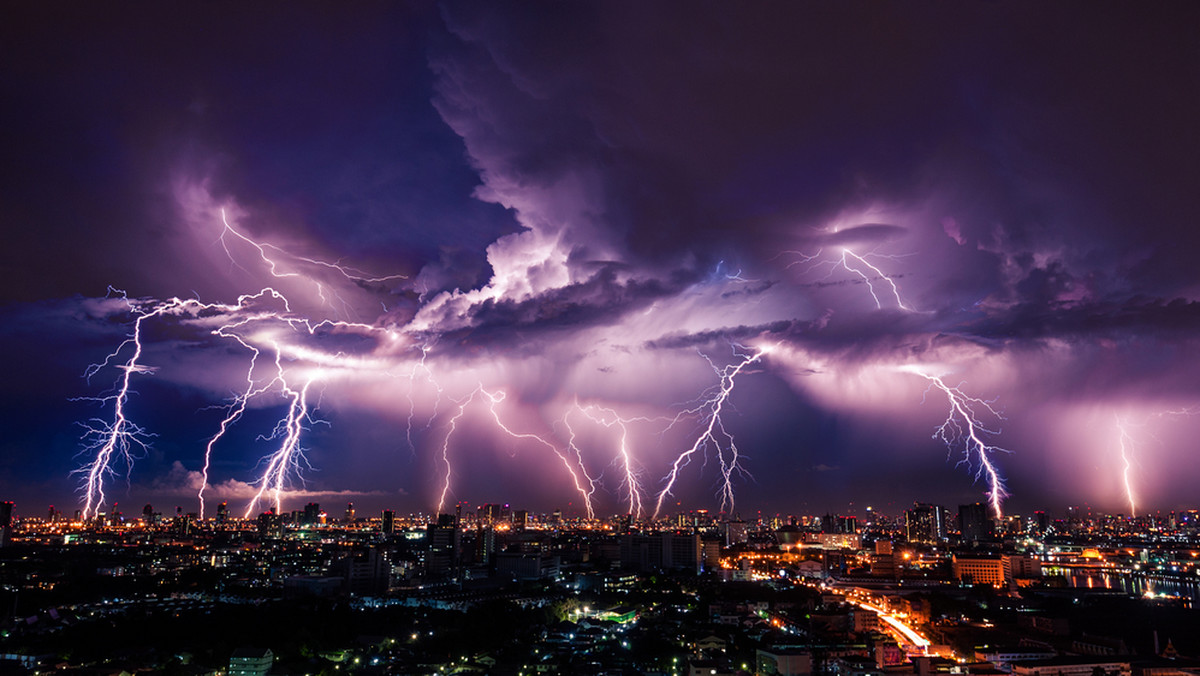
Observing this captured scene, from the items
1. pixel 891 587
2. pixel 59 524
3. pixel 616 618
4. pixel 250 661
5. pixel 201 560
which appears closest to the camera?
pixel 250 661

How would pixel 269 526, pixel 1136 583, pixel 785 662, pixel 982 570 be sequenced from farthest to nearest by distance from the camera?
pixel 269 526
pixel 1136 583
pixel 982 570
pixel 785 662

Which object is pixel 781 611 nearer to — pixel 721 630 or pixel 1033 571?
pixel 721 630

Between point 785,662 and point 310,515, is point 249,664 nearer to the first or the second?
point 785,662

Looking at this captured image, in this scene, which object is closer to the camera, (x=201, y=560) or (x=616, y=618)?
(x=616, y=618)

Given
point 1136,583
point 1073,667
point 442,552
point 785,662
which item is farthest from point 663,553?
point 1073,667

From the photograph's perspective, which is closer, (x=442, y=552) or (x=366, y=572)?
(x=366, y=572)

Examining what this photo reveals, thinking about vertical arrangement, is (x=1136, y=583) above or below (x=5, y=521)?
below

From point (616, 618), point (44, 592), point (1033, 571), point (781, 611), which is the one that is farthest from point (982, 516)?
point (44, 592)
